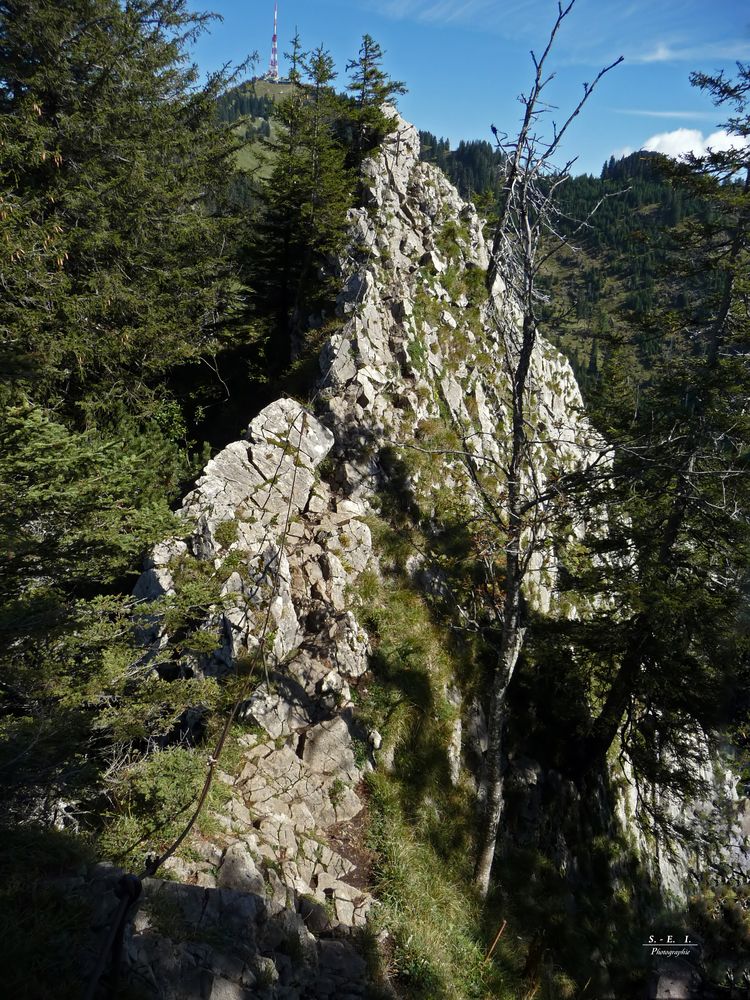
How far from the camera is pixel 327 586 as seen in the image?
11.0m

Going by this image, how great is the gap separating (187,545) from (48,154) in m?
8.23

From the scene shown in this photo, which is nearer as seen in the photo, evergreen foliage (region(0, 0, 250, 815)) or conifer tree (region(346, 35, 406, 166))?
evergreen foliage (region(0, 0, 250, 815))

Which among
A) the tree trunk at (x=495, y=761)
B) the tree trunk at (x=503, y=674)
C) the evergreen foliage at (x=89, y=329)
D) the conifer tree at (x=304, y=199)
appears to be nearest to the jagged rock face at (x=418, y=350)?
the conifer tree at (x=304, y=199)

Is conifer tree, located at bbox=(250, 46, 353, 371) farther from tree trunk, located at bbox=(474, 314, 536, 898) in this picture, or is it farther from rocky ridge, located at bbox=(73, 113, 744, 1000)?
tree trunk, located at bbox=(474, 314, 536, 898)

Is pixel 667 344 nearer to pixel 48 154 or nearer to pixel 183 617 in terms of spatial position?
pixel 183 617

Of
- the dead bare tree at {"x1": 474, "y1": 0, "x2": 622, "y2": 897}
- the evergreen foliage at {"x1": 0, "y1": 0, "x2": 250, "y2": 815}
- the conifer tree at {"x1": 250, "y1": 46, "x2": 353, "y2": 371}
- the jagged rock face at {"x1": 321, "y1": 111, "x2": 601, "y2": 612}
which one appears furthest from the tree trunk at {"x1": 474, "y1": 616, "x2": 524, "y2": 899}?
the conifer tree at {"x1": 250, "y1": 46, "x2": 353, "y2": 371}

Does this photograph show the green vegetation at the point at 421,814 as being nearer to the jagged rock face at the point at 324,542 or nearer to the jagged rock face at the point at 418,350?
the jagged rock face at the point at 324,542

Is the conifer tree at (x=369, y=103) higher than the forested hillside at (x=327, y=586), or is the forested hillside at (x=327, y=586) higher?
the conifer tree at (x=369, y=103)

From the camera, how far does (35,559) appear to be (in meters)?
7.32

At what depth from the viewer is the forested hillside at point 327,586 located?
678cm

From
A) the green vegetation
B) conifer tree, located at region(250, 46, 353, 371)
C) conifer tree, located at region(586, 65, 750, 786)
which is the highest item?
conifer tree, located at region(250, 46, 353, 371)

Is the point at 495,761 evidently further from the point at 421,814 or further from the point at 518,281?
the point at 518,281

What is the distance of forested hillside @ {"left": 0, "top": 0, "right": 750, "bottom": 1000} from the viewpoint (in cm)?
678

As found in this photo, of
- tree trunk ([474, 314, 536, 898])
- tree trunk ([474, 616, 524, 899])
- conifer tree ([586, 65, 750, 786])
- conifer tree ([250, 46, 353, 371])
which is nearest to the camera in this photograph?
tree trunk ([474, 314, 536, 898])
